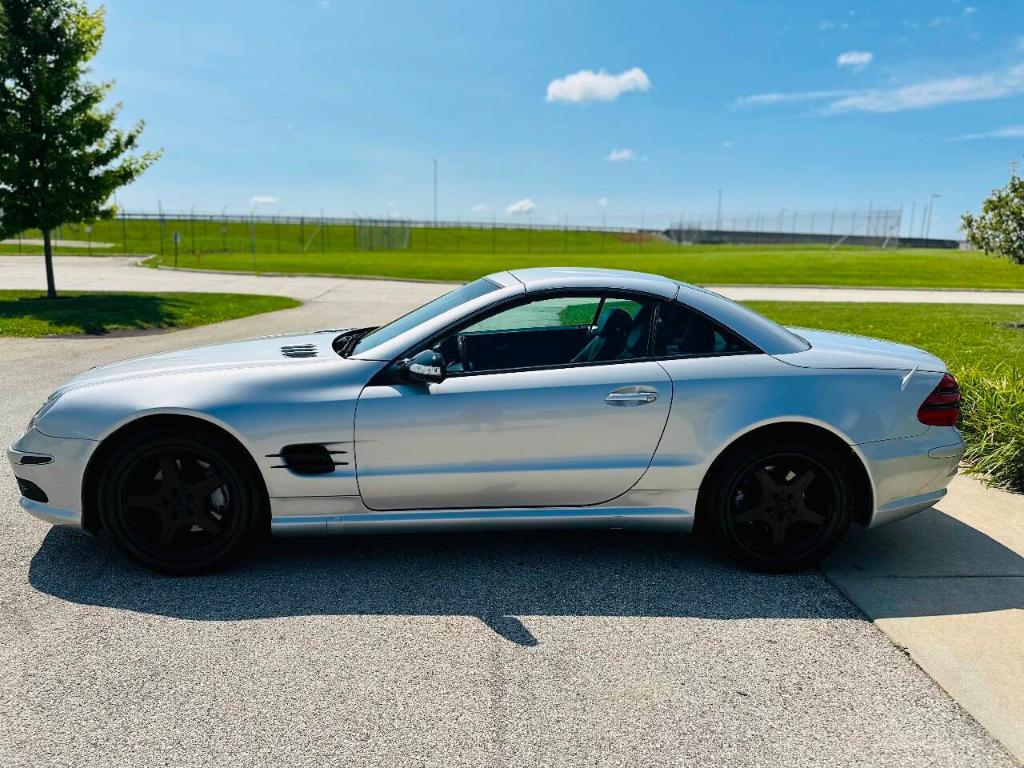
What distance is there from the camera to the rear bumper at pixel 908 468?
149 inches

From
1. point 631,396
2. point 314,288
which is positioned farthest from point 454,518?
point 314,288

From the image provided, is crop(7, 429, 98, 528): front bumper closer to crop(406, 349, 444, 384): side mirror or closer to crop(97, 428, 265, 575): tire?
crop(97, 428, 265, 575): tire

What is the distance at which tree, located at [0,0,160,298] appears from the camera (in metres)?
16.8

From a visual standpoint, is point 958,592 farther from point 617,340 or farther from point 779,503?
point 617,340

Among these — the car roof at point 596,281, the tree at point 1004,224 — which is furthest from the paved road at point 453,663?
the tree at point 1004,224

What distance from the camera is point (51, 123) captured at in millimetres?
16891

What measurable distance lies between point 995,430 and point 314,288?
21557mm

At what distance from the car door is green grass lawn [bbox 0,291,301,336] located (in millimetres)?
11475

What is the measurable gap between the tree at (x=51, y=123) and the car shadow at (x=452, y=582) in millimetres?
15851

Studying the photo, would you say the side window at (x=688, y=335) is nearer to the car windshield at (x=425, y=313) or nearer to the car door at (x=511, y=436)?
the car door at (x=511, y=436)

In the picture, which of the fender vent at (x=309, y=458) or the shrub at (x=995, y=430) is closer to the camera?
the fender vent at (x=309, y=458)

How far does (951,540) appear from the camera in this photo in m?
4.34

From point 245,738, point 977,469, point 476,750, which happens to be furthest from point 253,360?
point 977,469

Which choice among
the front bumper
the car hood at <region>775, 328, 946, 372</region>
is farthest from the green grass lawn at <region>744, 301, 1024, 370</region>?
the front bumper
